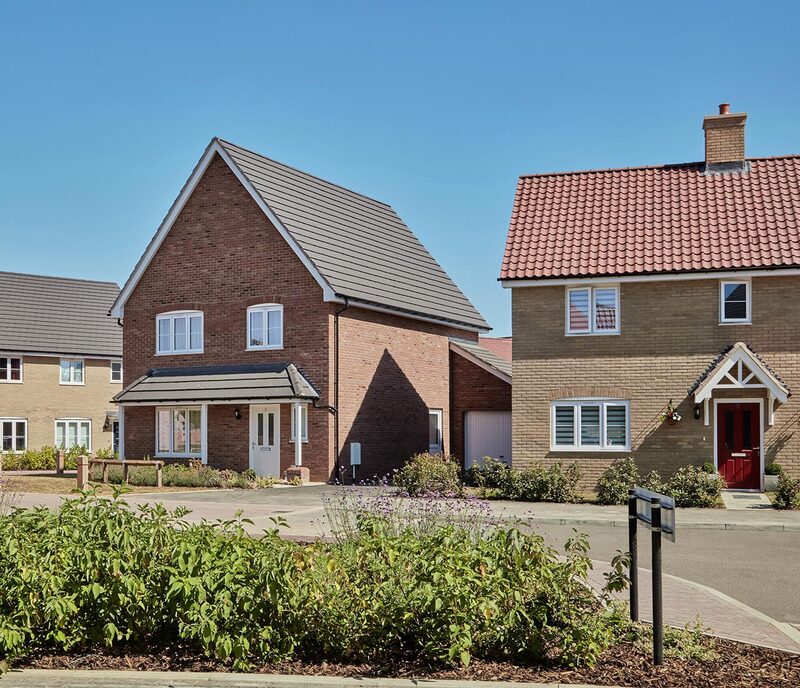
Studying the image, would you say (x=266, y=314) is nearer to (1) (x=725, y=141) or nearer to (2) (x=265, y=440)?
(2) (x=265, y=440)

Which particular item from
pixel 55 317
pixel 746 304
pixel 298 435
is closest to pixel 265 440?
pixel 298 435

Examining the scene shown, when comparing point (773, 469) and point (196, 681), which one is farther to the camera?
point (773, 469)

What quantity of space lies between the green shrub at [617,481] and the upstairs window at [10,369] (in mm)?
31774

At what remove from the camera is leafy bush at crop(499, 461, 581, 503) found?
952 inches

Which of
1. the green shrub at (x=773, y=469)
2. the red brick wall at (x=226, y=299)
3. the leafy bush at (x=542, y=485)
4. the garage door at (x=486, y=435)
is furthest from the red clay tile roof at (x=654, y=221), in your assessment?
the garage door at (x=486, y=435)

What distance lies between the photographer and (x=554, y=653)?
7641mm

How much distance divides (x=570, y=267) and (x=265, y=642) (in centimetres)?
1964

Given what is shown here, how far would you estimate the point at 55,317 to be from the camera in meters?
50.4

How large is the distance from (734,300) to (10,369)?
114 ft

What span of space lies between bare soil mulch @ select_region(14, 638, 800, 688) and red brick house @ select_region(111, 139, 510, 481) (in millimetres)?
21808

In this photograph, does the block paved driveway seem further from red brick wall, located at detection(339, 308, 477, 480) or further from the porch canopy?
red brick wall, located at detection(339, 308, 477, 480)

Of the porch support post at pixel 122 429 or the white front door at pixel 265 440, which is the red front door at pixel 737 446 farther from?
the porch support post at pixel 122 429

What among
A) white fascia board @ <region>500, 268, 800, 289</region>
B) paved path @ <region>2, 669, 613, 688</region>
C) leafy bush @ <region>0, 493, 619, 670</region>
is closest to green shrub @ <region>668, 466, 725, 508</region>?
white fascia board @ <region>500, 268, 800, 289</region>

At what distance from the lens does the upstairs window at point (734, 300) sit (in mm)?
24859
